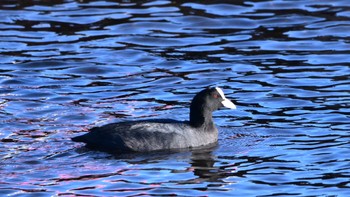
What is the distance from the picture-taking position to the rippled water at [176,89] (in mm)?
13195

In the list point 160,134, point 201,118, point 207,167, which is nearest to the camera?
point 207,167

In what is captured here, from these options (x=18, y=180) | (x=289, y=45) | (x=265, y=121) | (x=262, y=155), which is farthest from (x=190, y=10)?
(x=18, y=180)

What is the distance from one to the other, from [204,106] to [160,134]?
865mm

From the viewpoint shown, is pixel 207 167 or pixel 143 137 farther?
pixel 143 137

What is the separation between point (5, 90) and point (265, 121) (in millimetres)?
4350

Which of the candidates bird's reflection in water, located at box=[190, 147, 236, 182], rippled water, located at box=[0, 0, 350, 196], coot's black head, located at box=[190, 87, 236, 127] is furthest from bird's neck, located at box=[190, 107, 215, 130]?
bird's reflection in water, located at box=[190, 147, 236, 182]

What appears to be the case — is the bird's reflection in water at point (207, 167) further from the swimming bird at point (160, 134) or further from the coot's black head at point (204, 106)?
the coot's black head at point (204, 106)

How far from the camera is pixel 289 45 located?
2023cm

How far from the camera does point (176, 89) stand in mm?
17781

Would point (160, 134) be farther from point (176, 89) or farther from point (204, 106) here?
point (176, 89)

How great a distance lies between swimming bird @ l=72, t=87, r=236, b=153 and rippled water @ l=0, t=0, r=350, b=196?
0.21 meters

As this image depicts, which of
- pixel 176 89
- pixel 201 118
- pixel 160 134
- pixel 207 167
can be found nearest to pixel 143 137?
pixel 160 134

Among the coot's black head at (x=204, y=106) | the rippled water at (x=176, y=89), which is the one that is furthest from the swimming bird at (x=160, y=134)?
the rippled water at (x=176, y=89)

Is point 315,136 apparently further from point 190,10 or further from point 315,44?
point 190,10
